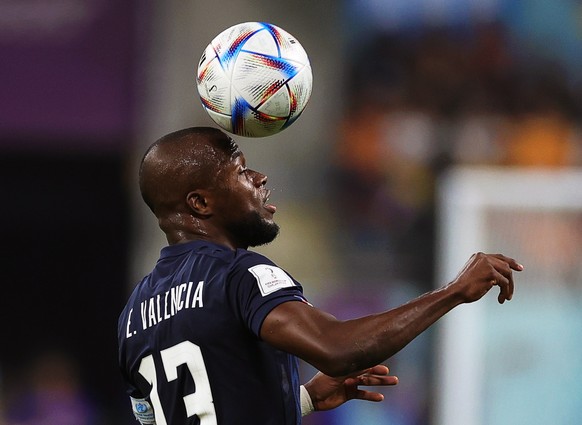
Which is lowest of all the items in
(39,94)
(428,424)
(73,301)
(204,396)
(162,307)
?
(428,424)

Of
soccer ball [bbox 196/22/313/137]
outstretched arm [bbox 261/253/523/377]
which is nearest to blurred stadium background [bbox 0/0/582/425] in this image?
soccer ball [bbox 196/22/313/137]

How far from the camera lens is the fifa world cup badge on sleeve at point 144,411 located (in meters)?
3.94

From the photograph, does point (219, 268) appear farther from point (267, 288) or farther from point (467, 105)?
point (467, 105)

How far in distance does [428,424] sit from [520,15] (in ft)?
12.1

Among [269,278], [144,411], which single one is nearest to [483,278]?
[269,278]

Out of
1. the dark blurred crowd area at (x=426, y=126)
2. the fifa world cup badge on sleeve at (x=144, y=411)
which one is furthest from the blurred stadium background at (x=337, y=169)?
the fifa world cup badge on sleeve at (x=144, y=411)

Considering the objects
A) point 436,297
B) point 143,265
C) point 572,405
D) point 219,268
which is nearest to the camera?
point 436,297

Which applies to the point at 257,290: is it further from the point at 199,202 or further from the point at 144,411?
the point at 144,411

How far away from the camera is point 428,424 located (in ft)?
27.9

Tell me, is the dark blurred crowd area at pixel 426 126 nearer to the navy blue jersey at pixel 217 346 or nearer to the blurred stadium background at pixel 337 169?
the blurred stadium background at pixel 337 169

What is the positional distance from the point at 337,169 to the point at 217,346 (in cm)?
583

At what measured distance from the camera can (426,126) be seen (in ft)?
30.3

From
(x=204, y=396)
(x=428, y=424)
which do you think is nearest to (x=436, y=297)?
(x=204, y=396)

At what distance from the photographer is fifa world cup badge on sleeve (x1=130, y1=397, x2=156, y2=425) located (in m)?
3.94
